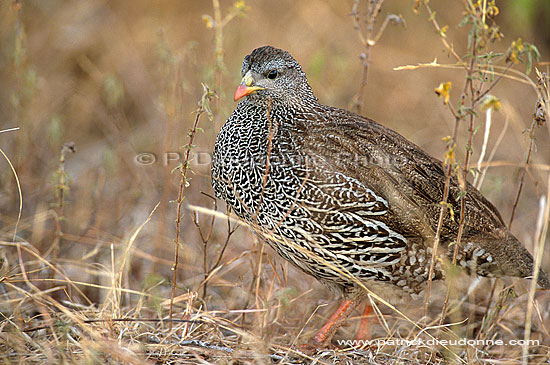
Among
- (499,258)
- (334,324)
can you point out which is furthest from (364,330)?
(499,258)

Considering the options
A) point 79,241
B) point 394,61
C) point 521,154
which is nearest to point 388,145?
point 79,241

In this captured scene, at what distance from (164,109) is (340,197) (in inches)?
90.0

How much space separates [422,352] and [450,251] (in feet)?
2.00

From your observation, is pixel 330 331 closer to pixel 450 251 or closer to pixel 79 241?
pixel 450 251

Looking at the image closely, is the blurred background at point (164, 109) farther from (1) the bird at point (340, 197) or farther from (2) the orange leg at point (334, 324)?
A: (1) the bird at point (340, 197)

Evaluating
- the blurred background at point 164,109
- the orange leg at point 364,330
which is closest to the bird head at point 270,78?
the blurred background at point 164,109

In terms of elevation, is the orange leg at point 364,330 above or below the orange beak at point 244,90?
below

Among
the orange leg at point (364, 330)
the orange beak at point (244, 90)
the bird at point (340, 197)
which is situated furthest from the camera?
the orange leg at point (364, 330)

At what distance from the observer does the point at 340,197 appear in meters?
3.36

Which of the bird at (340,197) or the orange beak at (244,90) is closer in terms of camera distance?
the bird at (340,197)

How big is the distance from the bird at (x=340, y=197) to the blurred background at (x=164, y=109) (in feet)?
1.35

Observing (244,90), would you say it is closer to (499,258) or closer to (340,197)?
(340,197)

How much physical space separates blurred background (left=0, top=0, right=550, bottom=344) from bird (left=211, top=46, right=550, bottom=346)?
0.41 meters

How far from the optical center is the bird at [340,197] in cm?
337
